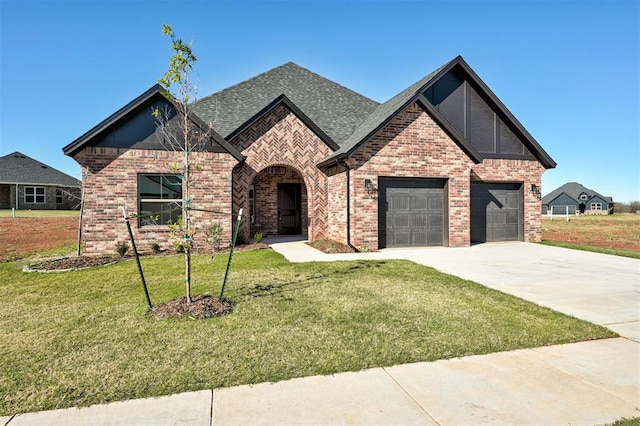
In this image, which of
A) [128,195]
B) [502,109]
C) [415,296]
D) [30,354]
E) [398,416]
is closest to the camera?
[398,416]

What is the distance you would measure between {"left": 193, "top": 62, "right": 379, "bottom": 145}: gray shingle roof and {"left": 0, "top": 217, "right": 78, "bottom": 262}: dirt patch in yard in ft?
27.4

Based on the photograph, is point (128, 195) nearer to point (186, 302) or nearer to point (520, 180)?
point (186, 302)

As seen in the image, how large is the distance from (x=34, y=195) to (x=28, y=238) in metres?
25.9

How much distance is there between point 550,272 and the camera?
871cm

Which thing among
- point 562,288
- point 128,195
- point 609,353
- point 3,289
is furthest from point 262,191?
point 609,353

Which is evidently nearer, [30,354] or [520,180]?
[30,354]

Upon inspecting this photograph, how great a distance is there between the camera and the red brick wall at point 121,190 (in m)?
11.5

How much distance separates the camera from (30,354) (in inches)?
157

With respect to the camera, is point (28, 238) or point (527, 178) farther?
point (28, 238)

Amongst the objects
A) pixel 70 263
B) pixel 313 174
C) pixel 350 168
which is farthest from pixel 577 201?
pixel 70 263

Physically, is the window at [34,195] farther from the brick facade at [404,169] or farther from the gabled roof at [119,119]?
the brick facade at [404,169]

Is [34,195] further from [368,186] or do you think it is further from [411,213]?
[411,213]

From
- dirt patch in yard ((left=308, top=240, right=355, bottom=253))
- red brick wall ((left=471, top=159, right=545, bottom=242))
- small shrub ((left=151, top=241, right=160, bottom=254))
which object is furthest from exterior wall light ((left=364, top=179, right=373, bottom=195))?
small shrub ((left=151, top=241, right=160, bottom=254))

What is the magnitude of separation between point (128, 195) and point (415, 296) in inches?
412
